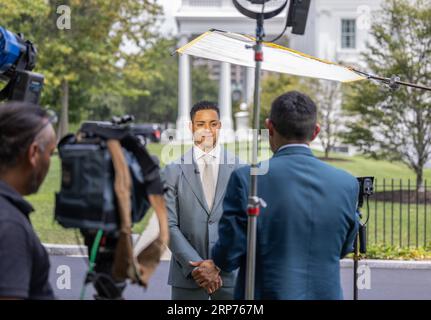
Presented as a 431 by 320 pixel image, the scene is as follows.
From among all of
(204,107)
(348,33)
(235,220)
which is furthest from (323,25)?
(235,220)

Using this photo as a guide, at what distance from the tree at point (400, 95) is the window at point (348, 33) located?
62.5 ft

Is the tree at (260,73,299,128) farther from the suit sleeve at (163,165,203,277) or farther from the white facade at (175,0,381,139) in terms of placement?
the suit sleeve at (163,165,203,277)

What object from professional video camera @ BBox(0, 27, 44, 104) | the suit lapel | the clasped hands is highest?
professional video camera @ BBox(0, 27, 44, 104)

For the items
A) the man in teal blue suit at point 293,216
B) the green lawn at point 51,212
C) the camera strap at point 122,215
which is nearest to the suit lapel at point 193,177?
the green lawn at point 51,212

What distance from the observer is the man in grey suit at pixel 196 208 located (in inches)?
168

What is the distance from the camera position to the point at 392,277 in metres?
9.99

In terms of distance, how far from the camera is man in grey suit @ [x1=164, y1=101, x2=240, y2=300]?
168 inches

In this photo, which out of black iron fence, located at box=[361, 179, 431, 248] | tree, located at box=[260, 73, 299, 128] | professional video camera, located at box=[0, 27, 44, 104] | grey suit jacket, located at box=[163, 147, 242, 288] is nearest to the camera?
professional video camera, located at box=[0, 27, 44, 104]

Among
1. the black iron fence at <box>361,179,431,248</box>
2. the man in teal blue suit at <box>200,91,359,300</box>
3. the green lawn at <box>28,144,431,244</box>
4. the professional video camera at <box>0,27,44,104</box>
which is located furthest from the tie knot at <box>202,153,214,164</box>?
the black iron fence at <box>361,179,431,248</box>

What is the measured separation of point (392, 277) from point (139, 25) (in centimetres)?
1687

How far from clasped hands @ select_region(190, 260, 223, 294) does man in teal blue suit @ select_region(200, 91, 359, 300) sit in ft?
2.90

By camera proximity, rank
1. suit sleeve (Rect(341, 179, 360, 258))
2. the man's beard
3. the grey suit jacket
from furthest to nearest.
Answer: the grey suit jacket < suit sleeve (Rect(341, 179, 360, 258)) < the man's beard

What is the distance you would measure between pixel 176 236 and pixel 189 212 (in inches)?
7.1
